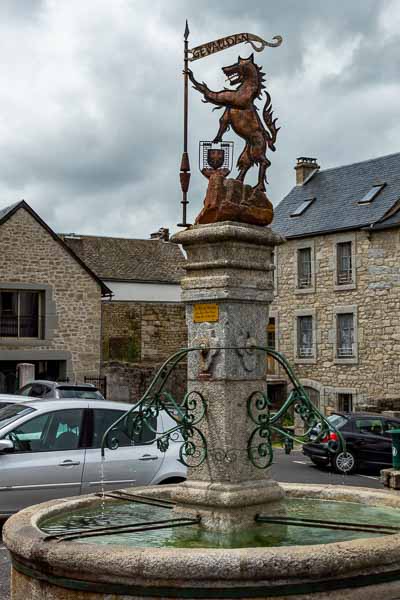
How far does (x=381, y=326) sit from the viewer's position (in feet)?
96.4

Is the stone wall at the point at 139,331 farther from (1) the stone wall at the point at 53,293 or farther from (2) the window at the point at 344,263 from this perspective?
(2) the window at the point at 344,263

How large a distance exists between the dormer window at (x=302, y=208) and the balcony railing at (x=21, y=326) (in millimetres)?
10709

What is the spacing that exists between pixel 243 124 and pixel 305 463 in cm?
1437

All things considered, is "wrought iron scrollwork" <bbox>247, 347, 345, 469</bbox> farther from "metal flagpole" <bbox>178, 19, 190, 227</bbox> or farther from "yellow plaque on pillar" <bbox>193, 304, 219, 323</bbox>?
"metal flagpole" <bbox>178, 19, 190, 227</bbox>

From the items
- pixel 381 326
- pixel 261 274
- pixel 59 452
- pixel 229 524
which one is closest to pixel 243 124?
pixel 261 274

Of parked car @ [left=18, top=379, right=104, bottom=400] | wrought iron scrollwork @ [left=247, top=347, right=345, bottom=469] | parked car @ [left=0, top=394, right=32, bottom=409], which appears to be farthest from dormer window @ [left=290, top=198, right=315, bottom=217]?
wrought iron scrollwork @ [left=247, top=347, right=345, bottom=469]

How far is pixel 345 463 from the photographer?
62.1ft

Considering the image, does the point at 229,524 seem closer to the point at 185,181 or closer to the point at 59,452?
the point at 185,181

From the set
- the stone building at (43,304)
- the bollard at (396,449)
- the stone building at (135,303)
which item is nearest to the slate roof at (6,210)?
the stone building at (43,304)

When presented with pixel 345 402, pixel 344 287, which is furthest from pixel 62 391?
pixel 344 287

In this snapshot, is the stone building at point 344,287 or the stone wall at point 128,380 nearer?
the stone building at point 344,287

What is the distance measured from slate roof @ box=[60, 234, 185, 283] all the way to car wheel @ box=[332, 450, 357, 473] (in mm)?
22956

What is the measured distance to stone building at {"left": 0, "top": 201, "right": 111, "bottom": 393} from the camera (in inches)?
1192

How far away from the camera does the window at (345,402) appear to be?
30.5 m
